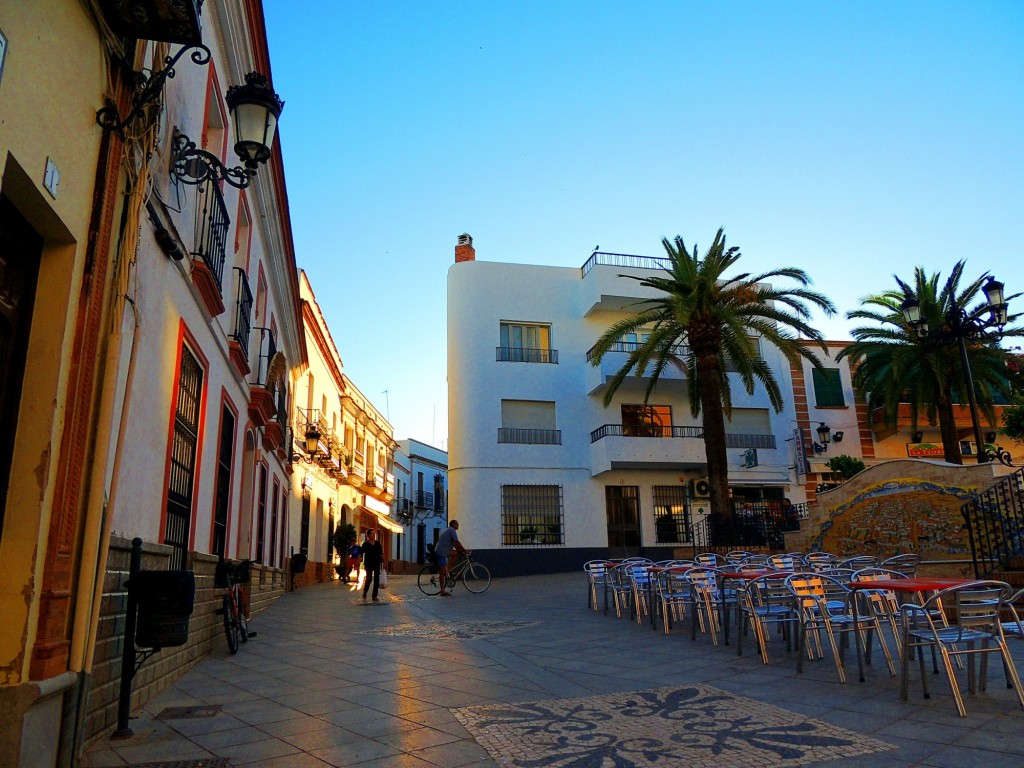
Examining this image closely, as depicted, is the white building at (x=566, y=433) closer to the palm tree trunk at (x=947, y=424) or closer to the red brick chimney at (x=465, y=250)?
the red brick chimney at (x=465, y=250)

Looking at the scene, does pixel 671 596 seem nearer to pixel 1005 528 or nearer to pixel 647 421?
pixel 1005 528

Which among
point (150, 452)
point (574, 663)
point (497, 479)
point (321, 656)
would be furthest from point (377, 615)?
point (497, 479)

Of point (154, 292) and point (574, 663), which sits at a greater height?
point (154, 292)

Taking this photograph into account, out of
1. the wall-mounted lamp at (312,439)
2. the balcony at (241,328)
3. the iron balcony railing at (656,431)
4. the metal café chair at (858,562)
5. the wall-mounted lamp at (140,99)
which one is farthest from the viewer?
the iron balcony railing at (656,431)

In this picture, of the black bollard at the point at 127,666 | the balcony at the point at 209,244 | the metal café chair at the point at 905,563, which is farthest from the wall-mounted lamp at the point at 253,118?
the metal café chair at the point at 905,563

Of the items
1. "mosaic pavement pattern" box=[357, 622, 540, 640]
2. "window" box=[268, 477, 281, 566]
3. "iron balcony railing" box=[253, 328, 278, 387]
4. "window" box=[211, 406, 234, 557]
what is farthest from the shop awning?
"mosaic pavement pattern" box=[357, 622, 540, 640]

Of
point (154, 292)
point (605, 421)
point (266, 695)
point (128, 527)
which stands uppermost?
point (605, 421)

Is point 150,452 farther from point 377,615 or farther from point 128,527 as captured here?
point 377,615

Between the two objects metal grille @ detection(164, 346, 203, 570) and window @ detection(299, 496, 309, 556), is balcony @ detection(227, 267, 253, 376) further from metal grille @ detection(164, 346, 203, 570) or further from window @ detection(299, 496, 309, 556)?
window @ detection(299, 496, 309, 556)

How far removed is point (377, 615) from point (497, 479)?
45.0ft

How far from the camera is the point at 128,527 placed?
5.44 metres

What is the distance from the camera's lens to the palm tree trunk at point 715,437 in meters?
19.1

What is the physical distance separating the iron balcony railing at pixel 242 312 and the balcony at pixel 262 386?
3.99ft

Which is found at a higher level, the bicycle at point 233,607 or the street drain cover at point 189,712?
the bicycle at point 233,607
